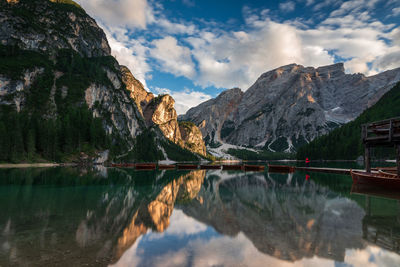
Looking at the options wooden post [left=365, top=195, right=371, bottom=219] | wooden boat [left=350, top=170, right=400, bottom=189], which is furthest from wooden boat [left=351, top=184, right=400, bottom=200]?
wooden post [left=365, top=195, right=371, bottom=219]

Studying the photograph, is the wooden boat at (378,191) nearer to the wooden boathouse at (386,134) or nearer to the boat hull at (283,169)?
the wooden boathouse at (386,134)

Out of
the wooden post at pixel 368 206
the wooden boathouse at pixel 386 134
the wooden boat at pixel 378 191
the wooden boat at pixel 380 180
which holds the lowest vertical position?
the wooden post at pixel 368 206

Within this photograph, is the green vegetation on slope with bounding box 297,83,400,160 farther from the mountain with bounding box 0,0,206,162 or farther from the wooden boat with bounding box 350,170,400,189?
the wooden boat with bounding box 350,170,400,189

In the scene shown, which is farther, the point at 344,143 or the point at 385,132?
the point at 344,143

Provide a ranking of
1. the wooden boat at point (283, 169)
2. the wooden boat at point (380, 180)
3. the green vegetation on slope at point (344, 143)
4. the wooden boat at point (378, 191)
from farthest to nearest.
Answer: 1. the green vegetation on slope at point (344, 143)
2. the wooden boat at point (283, 169)
3. the wooden boat at point (380, 180)
4. the wooden boat at point (378, 191)

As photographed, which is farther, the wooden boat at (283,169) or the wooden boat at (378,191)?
the wooden boat at (283,169)

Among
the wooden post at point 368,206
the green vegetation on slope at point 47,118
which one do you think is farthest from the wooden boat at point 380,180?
the green vegetation on slope at point 47,118

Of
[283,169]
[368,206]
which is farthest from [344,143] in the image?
[368,206]

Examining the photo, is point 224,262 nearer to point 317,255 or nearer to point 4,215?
point 317,255

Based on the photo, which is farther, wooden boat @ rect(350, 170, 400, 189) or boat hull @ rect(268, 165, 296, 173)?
boat hull @ rect(268, 165, 296, 173)

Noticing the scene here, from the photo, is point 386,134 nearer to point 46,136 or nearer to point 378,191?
point 378,191

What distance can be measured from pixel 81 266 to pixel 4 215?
12299 millimetres

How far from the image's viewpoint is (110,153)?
149 meters

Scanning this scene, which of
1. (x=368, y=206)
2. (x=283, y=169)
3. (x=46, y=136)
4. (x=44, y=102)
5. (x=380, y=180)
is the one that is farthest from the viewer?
(x=44, y=102)
